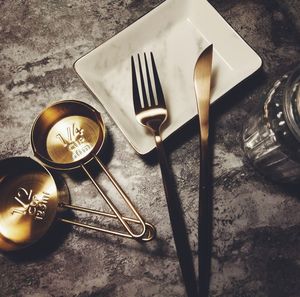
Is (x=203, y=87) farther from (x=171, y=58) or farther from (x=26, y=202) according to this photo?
(x=26, y=202)

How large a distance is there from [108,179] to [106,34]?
0.36 meters

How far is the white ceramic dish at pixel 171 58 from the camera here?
80 cm

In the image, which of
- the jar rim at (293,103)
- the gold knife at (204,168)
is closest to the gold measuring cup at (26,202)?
the gold knife at (204,168)

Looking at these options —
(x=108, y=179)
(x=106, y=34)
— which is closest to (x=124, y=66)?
(x=106, y=34)

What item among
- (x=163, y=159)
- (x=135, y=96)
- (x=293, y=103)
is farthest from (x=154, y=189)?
(x=293, y=103)

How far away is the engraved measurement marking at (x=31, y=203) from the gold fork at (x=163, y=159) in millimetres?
262

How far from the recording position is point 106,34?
91cm

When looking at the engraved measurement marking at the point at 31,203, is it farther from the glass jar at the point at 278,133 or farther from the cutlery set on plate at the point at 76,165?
the glass jar at the point at 278,133

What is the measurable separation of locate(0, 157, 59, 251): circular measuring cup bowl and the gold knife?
0.30 meters

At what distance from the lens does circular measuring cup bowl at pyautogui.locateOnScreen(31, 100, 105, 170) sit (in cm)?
80

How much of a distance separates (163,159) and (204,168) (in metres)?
0.09

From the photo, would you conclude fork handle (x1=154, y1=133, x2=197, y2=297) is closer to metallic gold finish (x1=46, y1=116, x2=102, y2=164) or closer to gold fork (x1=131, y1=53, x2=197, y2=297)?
gold fork (x1=131, y1=53, x2=197, y2=297)

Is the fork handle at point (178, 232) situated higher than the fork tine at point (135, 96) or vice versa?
the fork tine at point (135, 96)

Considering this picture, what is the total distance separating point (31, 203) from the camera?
31.4 inches
